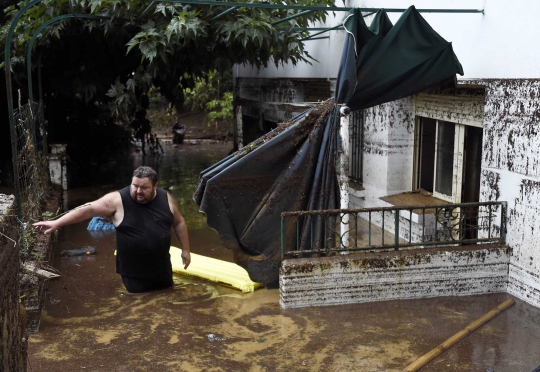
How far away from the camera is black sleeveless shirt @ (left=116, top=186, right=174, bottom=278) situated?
20.1 feet

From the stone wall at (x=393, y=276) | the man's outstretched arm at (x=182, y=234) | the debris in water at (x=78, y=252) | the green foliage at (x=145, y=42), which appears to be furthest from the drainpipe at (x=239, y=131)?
the stone wall at (x=393, y=276)

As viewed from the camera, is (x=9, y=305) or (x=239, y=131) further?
(x=239, y=131)

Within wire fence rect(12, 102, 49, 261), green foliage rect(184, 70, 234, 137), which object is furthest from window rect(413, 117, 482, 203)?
green foliage rect(184, 70, 234, 137)

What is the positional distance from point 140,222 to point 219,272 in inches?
51.7

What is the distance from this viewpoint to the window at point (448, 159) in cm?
738

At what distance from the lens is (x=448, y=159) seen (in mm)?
7844

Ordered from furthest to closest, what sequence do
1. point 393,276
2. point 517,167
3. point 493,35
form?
point 493,35 → point 393,276 → point 517,167

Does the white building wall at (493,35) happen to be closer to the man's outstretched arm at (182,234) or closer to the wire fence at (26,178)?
the man's outstretched arm at (182,234)

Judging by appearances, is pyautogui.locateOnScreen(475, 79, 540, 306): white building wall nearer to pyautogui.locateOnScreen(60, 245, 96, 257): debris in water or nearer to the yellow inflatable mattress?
the yellow inflatable mattress

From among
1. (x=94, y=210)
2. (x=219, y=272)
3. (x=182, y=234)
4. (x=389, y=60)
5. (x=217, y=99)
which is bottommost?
(x=219, y=272)

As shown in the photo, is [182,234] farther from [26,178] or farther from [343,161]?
[26,178]

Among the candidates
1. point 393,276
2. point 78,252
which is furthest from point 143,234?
point 78,252

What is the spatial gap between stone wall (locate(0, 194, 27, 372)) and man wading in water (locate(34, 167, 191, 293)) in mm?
3331

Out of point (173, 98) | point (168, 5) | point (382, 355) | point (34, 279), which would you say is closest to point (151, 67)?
point (168, 5)
